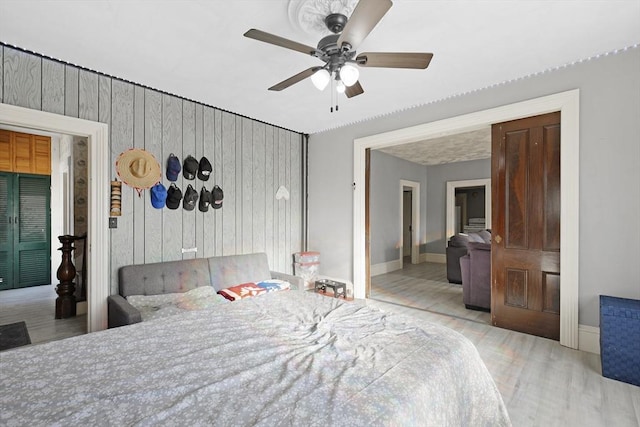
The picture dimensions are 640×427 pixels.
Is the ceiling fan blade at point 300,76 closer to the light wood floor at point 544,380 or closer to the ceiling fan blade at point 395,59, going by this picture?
the ceiling fan blade at point 395,59

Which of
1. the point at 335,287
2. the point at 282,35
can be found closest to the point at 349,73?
the point at 282,35

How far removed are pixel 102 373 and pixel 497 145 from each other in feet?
12.5

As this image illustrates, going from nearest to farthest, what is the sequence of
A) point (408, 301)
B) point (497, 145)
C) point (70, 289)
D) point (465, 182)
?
point (497, 145) → point (70, 289) → point (408, 301) → point (465, 182)

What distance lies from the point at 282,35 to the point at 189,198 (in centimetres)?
212

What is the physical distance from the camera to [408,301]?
4.26 m

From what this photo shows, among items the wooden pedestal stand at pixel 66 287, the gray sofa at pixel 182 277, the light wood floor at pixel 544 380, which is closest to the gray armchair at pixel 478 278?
the light wood floor at pixel 544 380

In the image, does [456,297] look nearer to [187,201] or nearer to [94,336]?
[187,201]

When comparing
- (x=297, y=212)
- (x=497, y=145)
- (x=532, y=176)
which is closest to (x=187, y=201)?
(x=297, y=212)

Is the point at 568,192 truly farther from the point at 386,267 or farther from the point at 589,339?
the point at 386,267

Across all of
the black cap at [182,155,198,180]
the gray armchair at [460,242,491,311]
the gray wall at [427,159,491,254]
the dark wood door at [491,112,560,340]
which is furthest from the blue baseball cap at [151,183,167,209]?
the gray wall at [427,159,491,254]

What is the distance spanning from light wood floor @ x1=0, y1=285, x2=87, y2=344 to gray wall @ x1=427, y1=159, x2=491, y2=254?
760cm

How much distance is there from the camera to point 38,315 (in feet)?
12.3

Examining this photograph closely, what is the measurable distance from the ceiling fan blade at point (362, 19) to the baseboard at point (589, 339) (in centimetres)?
318

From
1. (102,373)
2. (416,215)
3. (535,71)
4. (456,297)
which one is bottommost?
(456,297)
